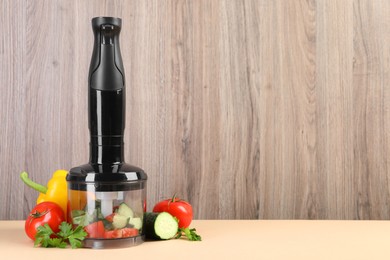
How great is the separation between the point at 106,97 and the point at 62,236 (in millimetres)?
274

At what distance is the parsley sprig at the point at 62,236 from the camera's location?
3.67ft

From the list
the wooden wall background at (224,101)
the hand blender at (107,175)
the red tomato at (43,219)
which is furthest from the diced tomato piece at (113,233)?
the wooden wall background at (224,101)

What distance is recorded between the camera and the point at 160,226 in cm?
120

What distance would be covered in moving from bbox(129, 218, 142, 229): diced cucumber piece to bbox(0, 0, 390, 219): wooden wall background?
339 mm

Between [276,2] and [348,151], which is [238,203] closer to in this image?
[348,151]

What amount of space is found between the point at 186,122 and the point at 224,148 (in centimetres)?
12

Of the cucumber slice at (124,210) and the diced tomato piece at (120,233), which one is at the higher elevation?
the cucumber slice at (124,210)

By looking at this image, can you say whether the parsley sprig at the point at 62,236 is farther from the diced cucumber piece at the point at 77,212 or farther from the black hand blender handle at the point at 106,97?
the black hand blender handle at the point at 106,97

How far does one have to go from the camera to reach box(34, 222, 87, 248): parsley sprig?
1.12 meters

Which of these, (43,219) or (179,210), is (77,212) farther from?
(179,210)

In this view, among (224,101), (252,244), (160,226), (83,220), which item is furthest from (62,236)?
(224,101)

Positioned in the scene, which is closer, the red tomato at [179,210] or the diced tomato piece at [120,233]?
the diced tomato piece at [120,233]

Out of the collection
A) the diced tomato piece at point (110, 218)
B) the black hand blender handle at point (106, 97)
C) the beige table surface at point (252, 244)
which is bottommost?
the beige table surface at point (252, 244)

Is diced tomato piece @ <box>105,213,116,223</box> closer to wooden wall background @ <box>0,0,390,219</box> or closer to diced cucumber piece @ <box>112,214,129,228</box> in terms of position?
diced cucumber piece @ <box>112,214,129,228</box>
